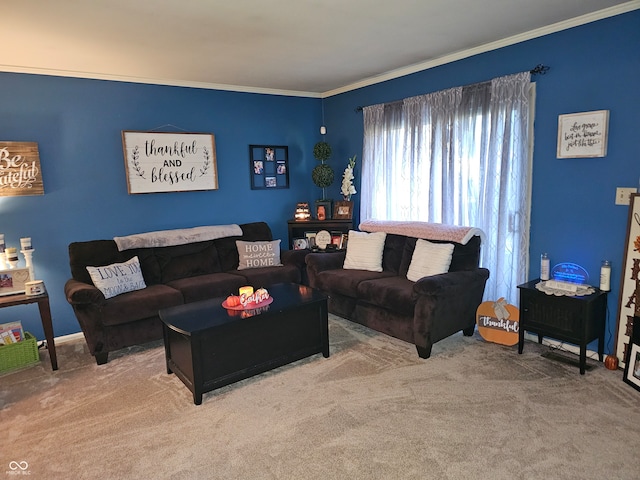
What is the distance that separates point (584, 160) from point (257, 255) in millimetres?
3073

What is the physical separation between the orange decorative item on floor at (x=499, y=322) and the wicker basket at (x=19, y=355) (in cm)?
366

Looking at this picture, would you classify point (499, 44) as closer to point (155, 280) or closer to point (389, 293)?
point (389, 293)

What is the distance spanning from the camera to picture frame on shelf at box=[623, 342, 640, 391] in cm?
271

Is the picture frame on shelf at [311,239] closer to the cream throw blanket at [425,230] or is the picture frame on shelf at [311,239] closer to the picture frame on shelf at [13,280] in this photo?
the cream throw blanket at [425,230]

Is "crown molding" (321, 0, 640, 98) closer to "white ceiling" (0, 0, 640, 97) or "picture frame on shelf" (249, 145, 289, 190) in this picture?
Result: "white ceiling" (0, 0, 640, 97)

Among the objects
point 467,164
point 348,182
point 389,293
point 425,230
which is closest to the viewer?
point 389,293

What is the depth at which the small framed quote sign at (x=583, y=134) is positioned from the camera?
9.83 ft

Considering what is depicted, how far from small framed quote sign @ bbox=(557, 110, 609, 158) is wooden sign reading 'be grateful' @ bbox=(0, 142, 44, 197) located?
171 inches

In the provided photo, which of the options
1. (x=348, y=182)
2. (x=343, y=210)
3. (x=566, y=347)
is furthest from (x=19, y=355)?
(x=566, y=347)

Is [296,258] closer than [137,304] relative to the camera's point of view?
No

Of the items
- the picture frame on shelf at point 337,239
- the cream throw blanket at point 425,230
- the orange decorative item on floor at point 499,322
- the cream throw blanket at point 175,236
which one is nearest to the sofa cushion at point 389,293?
the cream throw blanket at point 425,230

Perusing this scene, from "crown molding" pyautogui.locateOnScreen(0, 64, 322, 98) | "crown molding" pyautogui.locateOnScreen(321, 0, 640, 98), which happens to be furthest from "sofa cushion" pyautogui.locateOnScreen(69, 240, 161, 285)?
"crown molding" pyautogui.locateOnScreen(321, 0, 640, 98)

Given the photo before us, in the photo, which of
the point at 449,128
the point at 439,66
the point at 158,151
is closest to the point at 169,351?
the point at 158,151

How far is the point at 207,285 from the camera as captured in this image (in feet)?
13.0
